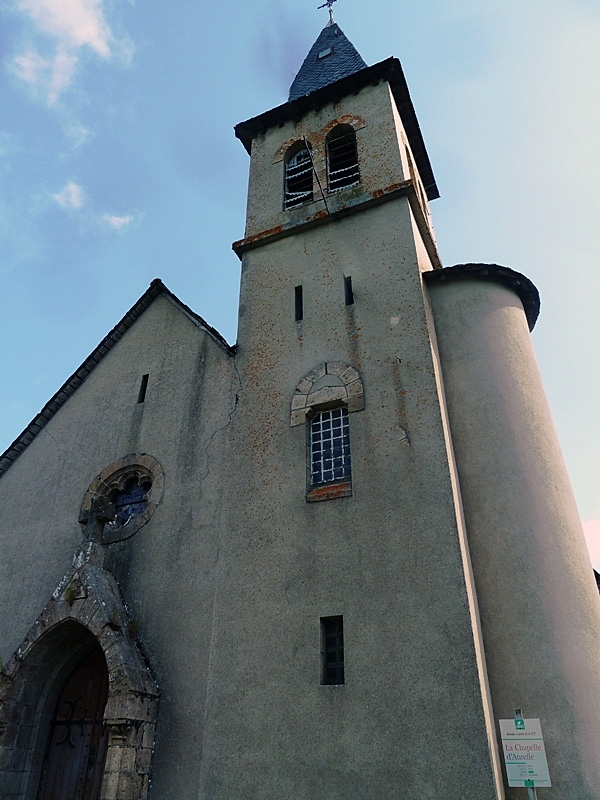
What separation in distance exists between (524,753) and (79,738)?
20.0 feet

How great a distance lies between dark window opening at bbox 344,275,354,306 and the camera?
9914mm

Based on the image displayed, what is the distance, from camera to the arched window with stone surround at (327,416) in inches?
332

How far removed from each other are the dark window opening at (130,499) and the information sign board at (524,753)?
20.3ft

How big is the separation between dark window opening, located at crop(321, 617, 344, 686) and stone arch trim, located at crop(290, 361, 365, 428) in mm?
3002

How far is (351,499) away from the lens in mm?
7820

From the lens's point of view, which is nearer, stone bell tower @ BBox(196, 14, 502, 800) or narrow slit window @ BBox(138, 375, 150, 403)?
stone bell tower @ BBox(196, 14, 502, 800)

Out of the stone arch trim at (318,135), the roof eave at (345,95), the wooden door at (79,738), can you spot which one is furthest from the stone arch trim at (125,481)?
the roof eave at (345,95)

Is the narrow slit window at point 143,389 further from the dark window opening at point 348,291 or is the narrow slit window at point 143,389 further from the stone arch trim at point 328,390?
the dark window opening at point 348,291

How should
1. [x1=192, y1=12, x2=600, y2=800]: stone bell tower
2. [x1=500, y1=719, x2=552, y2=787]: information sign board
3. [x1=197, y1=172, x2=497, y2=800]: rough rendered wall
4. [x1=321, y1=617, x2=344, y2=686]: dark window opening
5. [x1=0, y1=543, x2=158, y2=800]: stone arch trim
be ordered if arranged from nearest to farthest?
[x1=500, y1=719, x2=552, y2=787]: information sign board → [x1=197, y1=172, x2=497, y2=800]: rough rendered wall → [x1=192, y1=12, x2=600, y2=800]: stone bell tower → [x1=321, y1=617, x2=344, y2=686]: dark window opening → [x1=0, y1=543, x2=158, y2=800]: stone arch trim

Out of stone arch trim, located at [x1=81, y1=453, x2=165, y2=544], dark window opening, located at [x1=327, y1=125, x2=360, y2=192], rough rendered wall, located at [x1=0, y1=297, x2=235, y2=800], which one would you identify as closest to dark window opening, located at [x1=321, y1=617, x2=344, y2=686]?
rough rendered wall, located at [x1=0, y1=297, x2=235, y2=800]

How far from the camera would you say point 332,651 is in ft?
23.1

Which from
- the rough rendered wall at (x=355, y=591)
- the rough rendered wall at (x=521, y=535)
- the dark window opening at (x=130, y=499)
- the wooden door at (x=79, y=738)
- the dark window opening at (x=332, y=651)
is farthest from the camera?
the dark window opening at (x=130, y=499)

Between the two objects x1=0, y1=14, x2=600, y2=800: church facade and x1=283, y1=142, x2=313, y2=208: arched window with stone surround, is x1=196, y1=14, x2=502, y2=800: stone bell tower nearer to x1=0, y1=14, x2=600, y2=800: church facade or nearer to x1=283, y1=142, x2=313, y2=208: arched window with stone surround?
x1=0, y1=14, x2=600, y2=800: church facade

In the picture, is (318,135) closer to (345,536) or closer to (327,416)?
(327,416)
